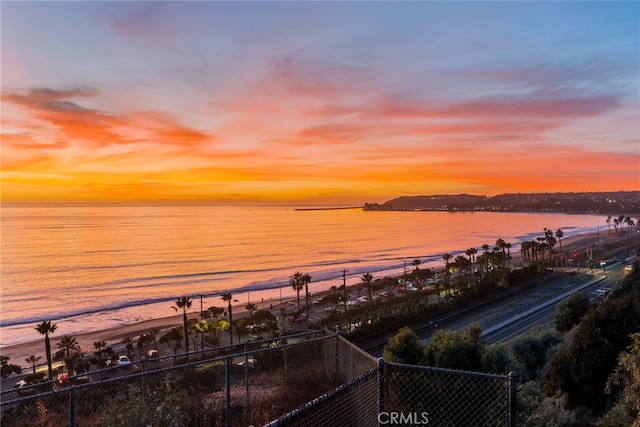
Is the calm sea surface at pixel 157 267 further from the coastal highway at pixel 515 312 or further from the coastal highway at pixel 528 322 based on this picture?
the coastal highway at pixel 528 322

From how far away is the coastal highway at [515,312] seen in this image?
Answer: 3053 cm

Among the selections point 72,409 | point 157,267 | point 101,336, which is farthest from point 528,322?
point 157,267

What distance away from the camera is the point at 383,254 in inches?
3848

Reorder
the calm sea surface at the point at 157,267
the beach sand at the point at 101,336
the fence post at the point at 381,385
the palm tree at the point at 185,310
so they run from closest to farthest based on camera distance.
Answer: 1. the fence post at the point at 381,385
2. the palm tree at the point at 185,310
3. the beach sand at the point at 101,336
4. the calm sea surface at the point at 157,267

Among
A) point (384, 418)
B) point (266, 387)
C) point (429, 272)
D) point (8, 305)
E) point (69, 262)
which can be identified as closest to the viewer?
point (384, 418)

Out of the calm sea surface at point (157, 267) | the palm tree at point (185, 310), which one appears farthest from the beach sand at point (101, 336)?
the palm tree at point (185, 310)

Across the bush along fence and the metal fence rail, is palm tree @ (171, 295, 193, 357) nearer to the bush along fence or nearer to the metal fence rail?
the bush along fence

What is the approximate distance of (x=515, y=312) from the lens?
36.8 metres

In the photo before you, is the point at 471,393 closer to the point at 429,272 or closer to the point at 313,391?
the point at 313,391

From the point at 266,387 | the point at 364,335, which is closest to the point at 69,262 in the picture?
the point at 364,335

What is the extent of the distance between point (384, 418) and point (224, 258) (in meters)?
86.2

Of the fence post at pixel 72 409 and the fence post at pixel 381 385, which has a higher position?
the fence post at pixel 381 385
